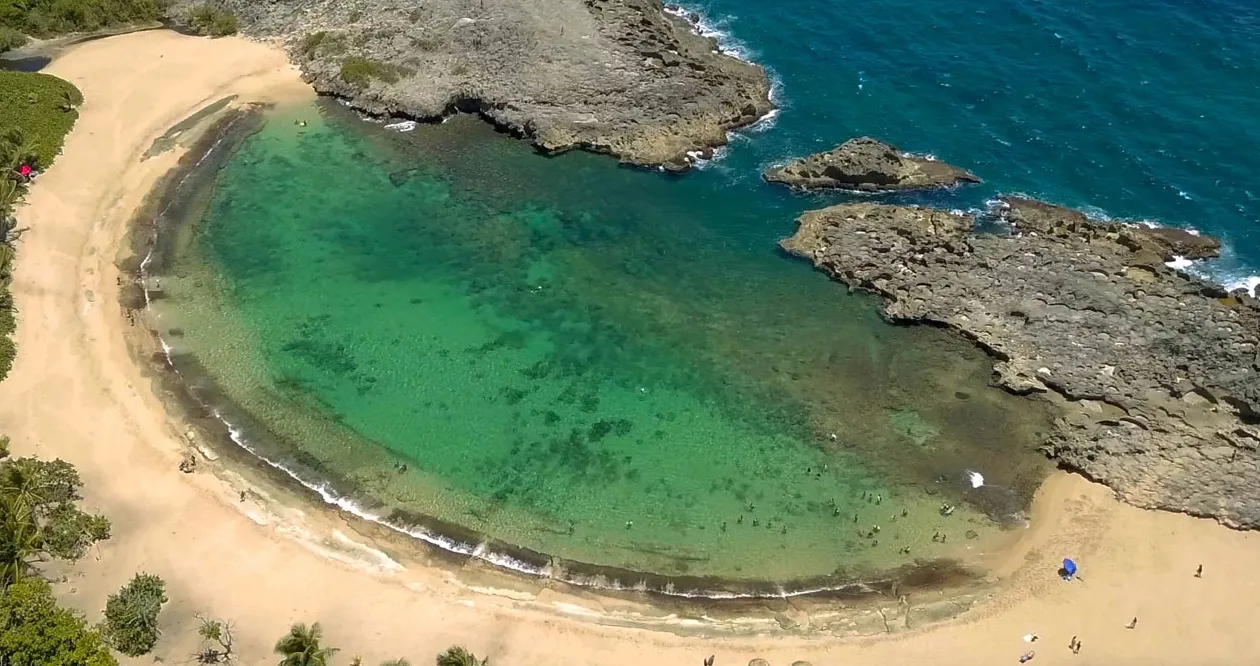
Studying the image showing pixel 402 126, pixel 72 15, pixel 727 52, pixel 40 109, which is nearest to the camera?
pixel 40 109

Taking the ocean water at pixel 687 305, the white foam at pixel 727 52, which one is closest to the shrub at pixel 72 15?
the ocean water at pixel 687 305

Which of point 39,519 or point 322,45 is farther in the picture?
point 322,45

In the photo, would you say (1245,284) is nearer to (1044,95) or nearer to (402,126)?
(1044,95)

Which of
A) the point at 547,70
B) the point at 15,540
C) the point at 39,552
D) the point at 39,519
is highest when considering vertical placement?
the point at 547,70

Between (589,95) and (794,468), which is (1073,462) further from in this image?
(589,95)

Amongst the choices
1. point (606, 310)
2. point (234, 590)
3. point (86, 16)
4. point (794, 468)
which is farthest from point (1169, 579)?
point (86, 16)

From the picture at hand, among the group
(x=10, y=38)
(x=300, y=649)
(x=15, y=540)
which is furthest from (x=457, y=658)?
(x=10, y=38)

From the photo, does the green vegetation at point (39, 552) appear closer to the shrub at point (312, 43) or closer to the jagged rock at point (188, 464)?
the jagged rock at point (188, 464)

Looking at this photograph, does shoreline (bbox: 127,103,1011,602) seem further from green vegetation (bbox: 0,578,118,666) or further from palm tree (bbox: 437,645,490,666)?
green vegetation (bbox: 0,578,118,666)
